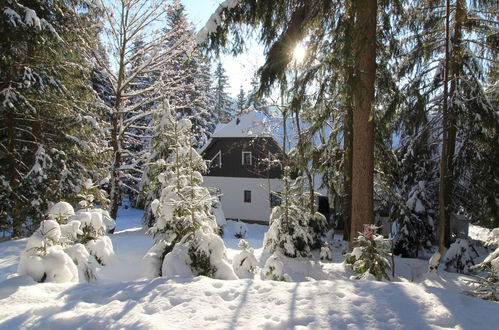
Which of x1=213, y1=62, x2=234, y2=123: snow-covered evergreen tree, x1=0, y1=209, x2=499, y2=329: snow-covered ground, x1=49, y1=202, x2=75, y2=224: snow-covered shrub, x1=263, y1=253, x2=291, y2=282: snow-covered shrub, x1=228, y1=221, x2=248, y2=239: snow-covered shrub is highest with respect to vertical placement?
x1=213, y1=62, x2=234, y2=123: snow-covered evergreen tree

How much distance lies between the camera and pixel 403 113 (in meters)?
10.7

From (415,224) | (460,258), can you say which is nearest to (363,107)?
(460,258)

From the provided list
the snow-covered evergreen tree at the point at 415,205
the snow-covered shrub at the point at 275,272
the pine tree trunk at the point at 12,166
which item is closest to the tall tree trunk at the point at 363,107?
the snow-covered shrub at the point at 275,272

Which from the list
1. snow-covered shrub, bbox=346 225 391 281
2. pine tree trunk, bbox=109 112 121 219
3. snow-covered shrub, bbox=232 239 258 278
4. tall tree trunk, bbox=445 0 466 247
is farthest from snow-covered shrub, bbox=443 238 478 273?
pine tree trunk, bbox=109 112 121 219

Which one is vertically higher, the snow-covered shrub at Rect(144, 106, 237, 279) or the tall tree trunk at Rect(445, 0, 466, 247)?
the tall tree trunk at Rect(445, 0, 466, 247)

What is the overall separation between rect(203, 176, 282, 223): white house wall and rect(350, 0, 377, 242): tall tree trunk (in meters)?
17.2

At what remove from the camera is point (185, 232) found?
21.2 feet

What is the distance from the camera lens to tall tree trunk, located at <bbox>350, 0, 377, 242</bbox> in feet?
19.0

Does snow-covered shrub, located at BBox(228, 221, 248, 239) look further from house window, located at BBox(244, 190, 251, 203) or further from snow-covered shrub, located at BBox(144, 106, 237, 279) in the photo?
snow-covered shrub, located at BBox(144, 106, 237, 279)

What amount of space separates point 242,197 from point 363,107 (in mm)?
19053

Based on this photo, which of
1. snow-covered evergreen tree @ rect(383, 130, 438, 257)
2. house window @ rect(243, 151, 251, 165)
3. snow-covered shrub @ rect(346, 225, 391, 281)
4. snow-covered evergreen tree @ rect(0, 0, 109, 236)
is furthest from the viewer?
house window @ rect(243, 151, 251, 165)

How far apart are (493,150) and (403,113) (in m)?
3.05

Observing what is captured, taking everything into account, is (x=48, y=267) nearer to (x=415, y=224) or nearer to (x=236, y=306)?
(x=236, y=306)

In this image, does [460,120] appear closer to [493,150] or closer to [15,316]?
[493,150]
